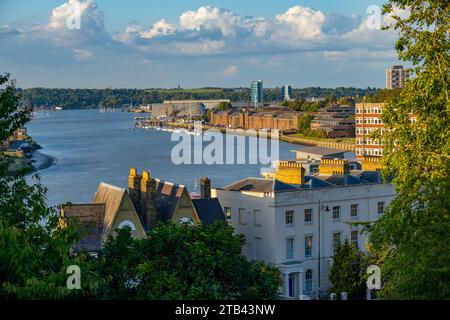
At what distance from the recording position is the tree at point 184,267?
10.3 m

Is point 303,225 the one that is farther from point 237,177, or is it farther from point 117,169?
point 117,169

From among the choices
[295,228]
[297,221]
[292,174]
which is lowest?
[295,228]

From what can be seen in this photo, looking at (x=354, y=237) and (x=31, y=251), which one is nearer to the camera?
(x=31, y=251)

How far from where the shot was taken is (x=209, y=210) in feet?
65.3

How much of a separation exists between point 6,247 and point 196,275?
15.4 feet

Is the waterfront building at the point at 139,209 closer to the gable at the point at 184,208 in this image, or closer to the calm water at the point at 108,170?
the gable at the point at 184,208

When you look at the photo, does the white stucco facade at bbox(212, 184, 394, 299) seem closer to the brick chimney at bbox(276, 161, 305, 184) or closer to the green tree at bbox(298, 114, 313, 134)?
the brick chimney at bbox(276, 161, 305, 184)

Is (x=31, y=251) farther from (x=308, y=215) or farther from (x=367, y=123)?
(x=367, y=123)

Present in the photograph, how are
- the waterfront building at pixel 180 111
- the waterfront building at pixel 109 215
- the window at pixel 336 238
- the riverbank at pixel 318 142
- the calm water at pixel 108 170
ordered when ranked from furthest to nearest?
the waterfront building at pixel 180 111 → the riverbank at pixel 318 142 → the calm water at pixel 108 170 → the window at pixel 336 238 → the waterfront building at pixel 109 215

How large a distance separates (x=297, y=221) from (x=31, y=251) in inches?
550

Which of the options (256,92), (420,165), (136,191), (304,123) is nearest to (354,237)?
(136,191)

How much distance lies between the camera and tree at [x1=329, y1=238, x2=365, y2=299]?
1817 centimetres

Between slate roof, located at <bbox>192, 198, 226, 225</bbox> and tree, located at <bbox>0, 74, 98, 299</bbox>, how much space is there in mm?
11811

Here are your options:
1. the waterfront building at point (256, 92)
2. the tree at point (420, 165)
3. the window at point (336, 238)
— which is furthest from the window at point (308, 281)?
the waterfront building at point (256, 92)
